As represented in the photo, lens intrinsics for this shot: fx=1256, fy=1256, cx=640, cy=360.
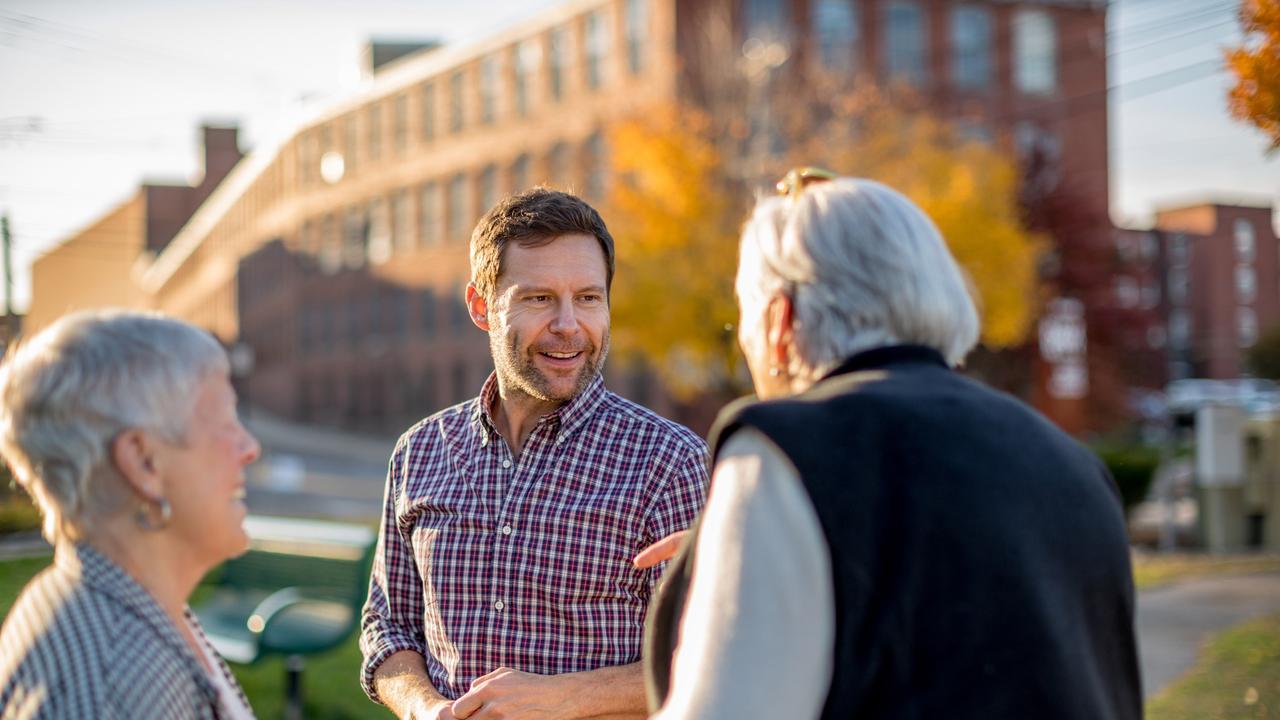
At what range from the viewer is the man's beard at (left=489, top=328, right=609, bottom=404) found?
3.05 metres

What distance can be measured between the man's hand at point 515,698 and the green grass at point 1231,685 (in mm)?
4988

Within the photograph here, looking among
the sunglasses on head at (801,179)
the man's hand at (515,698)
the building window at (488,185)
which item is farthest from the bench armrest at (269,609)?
the building window at (488,185)

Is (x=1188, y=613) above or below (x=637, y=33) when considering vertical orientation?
below

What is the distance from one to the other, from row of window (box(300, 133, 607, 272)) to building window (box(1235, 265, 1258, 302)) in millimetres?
50417

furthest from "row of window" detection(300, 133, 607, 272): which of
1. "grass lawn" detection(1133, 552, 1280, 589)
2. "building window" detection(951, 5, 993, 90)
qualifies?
"grass lawn" detection(1133, 552, 1280, 589)

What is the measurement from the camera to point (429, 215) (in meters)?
52.3

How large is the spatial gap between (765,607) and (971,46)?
4319 cm

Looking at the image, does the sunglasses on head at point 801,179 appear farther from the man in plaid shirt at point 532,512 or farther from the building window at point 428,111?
the building window at point 428,111

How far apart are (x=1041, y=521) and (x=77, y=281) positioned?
82.0 metres

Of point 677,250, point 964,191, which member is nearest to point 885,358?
point 677,250

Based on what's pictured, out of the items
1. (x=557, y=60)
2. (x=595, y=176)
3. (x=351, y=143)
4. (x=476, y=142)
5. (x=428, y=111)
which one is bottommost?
(x=595, y=176)

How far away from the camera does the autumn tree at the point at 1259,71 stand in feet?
19.8

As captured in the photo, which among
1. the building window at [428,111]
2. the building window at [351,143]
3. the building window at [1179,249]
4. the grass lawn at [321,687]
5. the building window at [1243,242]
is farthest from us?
the building window at [1243,242]

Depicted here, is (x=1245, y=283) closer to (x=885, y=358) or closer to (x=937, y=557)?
(x=885, y=358)
